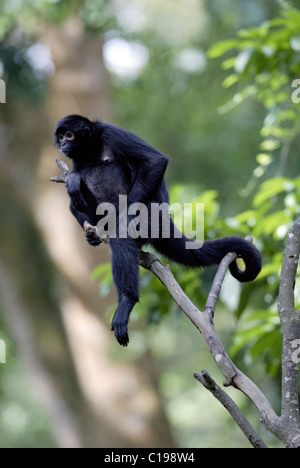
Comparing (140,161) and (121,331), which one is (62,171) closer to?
(140,161)

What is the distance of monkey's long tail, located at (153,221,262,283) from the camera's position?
4.36 m

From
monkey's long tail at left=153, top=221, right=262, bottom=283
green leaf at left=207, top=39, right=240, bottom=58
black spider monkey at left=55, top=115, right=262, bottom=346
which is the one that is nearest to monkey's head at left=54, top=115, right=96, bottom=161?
black spider monkey at left=55, top=115, right=262, bottom=346

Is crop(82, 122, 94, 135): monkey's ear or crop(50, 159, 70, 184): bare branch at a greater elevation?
crop(82, 122, 94, 135): monkey's ear

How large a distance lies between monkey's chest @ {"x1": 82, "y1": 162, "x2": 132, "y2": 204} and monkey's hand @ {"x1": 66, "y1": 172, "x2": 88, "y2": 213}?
517 mm

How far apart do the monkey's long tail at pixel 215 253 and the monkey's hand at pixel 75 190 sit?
0.73m

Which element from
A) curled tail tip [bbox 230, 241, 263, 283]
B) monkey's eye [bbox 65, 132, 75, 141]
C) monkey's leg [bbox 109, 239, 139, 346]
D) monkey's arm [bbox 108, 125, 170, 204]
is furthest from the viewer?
monkey's eye [bbox 65, 132, 75, 141]

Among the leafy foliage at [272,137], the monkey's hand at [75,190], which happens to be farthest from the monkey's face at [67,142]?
the leafy foliage at [272,137]

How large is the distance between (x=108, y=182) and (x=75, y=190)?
2.08 feet

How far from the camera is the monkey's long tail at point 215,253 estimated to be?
436 centimetres

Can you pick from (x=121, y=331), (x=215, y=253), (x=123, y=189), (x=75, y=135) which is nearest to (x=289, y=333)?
(x=121, y=331)

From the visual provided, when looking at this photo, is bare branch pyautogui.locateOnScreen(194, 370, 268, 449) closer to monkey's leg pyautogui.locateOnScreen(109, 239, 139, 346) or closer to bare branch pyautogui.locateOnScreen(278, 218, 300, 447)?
bare branch pyautogui.locateOnScreen(278, 218, 300, 447)

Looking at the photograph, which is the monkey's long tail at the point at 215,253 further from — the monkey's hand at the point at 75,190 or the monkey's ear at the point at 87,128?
the monkey's ear at the point at 87,128

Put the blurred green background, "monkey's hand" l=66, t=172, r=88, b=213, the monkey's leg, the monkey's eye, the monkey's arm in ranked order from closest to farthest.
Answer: the monkey's leg → "monkey's hand" l=66, t=172, r=88, b=213 → the monkey's arm → the monkey's eye → the blurred green background

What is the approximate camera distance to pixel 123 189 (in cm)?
507
